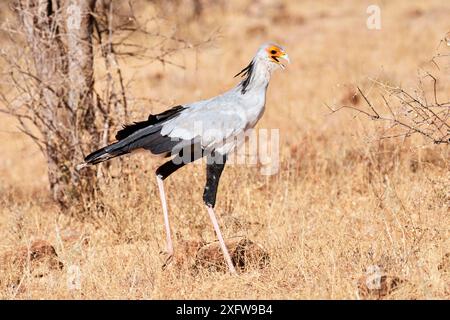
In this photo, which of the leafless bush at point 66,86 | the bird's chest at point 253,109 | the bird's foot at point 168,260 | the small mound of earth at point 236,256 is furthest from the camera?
the leafless bush at point 66,86

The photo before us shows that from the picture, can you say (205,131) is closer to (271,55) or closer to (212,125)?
(212,125)

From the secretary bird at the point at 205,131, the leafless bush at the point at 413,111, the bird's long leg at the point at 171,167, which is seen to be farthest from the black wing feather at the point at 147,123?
the leafless bush at the point at 413,111

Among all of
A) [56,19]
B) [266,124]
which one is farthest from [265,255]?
[266,124]

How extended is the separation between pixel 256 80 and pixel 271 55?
0.24 metres

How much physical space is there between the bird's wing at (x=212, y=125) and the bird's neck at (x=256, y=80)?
17 cm

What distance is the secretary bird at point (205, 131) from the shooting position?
5.50m

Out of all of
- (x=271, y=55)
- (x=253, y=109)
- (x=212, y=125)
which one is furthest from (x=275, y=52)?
(x=212, y=125)

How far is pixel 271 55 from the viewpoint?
5.82 m

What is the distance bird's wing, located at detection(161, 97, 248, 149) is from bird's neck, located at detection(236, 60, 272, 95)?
174mm

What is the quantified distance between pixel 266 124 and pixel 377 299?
21.2 ft

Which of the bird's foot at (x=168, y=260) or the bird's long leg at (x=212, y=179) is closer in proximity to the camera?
the bird's foot at (x=168, y=260)

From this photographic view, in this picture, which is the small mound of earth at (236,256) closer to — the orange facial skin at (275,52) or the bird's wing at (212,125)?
the bird's wing at (212,125)

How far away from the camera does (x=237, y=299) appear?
15.4 ft
